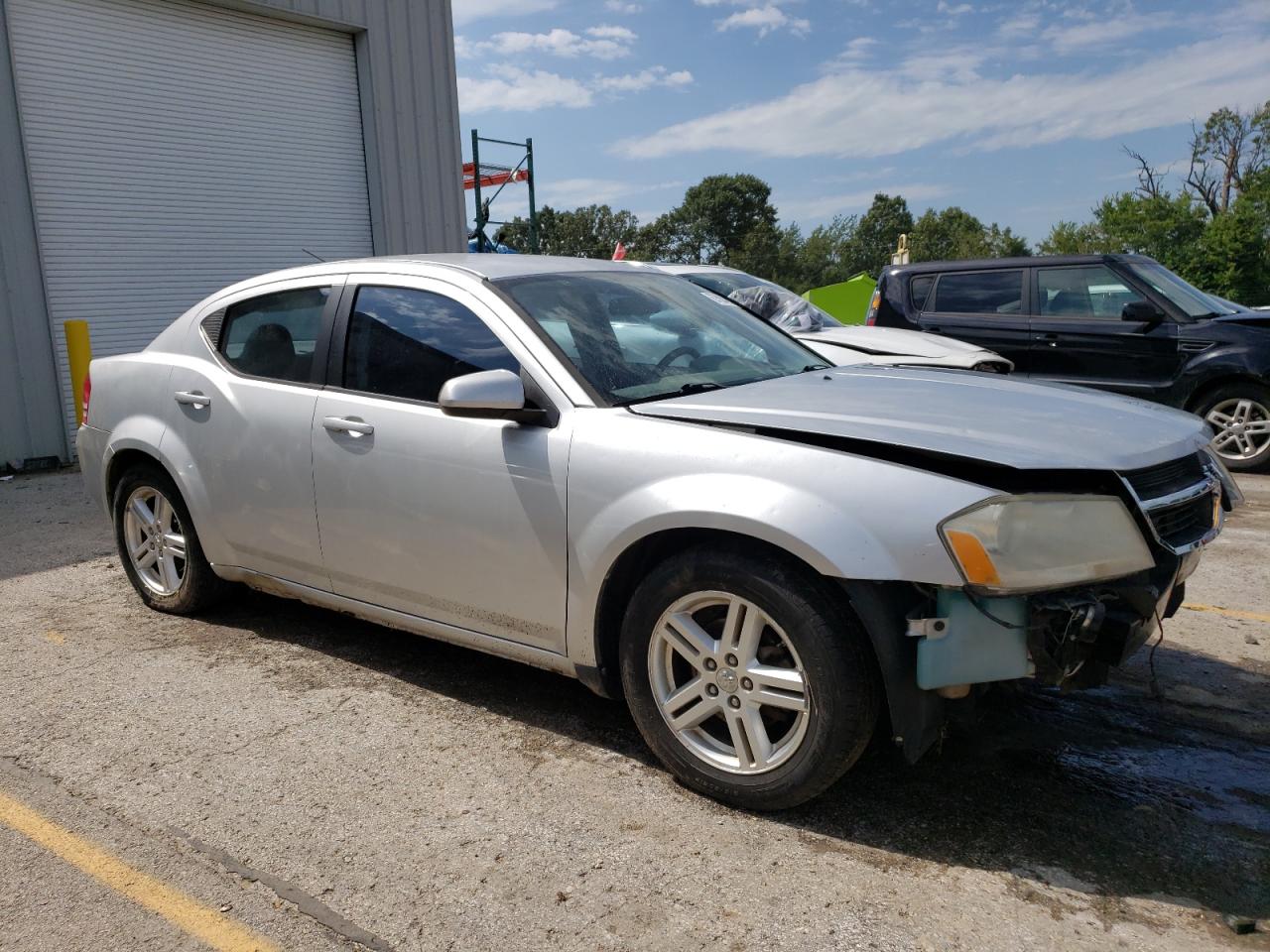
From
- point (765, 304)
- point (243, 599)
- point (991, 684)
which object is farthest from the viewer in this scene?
point (765, 304)

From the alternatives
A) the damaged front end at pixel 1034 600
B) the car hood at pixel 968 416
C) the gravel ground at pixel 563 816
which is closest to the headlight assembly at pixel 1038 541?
the damaged front end at pixel 1034 600

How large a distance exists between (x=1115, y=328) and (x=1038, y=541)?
23.3ft

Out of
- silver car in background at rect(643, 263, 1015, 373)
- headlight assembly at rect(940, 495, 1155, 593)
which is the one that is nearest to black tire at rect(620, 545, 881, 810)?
headlight assembly at rect(940, 495, 1155, 593)

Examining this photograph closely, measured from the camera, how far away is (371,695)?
Answer: 3863 millimetres

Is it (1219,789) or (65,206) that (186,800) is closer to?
(1219,789)

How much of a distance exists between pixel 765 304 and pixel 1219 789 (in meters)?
6.16

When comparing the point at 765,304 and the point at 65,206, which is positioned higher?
the point at 65,206

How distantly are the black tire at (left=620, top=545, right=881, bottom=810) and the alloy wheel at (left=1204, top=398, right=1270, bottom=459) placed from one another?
6.94 meters

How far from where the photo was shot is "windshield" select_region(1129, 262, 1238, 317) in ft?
28.2

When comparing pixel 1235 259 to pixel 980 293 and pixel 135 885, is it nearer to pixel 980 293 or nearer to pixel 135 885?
pixel 980 293

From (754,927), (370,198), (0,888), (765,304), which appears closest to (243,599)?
(0,888)

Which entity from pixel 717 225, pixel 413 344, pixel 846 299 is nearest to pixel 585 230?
pixel 717 225

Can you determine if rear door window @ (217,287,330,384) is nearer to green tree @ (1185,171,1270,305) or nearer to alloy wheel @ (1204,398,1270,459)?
alloy wheel @ (1204,398,1270,459)

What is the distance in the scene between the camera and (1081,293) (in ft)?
29.6
